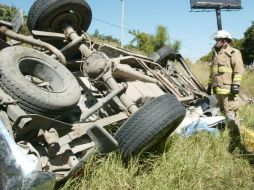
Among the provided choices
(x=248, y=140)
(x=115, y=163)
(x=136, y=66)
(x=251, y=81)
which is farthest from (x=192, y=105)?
(x=251, y=81)

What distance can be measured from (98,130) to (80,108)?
4.17ft

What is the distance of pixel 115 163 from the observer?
4152 millimetres

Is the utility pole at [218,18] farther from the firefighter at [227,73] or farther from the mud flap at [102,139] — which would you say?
the mud flap at [102,139]

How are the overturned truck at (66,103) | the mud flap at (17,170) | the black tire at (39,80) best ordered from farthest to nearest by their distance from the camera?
the black tire at (39,80)
the overturned truck at (66,103)
the mud flap at (17,170)

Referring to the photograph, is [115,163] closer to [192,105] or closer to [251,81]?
[192,105]

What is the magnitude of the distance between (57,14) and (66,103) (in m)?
1.97

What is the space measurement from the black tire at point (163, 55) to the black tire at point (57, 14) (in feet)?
6.09

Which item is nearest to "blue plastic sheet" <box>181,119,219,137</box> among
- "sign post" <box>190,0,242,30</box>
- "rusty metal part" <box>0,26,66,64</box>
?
"rusty metal part" <box>0,26,66,64</box>

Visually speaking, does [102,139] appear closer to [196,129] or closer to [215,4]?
[196,129]

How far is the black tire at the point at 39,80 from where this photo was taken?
3889 millimetres

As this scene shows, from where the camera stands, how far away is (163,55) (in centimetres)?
773

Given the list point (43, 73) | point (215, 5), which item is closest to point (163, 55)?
point (43, 73)

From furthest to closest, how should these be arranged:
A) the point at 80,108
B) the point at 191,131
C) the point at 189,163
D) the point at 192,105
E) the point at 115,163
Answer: the point at 192,105
the point at 191,131
the point at 80,108
the point at 189,163
the point at 115,163

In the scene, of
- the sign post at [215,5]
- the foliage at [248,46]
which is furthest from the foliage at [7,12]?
the foliage at [248,46]
